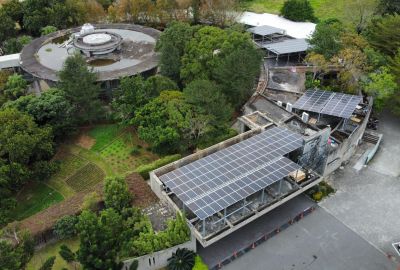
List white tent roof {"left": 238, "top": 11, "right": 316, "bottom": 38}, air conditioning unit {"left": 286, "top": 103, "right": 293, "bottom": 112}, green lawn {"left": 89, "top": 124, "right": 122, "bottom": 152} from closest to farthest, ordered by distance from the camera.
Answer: green lawn {"left": 89, "top": 124, "right": 122, "bottom": 152}
air conditioning unit {"left": 286, "top": 103, "right": 293, "bottom": 112}
white tent roof {"left": 238, "top": 11, "right": 316, "bottom": 38}

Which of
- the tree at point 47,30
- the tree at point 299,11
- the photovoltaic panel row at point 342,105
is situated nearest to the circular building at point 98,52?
the tree at point 47,30

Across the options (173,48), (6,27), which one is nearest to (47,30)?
(6,27)

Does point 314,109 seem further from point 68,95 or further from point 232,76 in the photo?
point 68,95

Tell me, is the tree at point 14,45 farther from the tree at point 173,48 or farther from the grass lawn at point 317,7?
the grass lawn at point 317,7

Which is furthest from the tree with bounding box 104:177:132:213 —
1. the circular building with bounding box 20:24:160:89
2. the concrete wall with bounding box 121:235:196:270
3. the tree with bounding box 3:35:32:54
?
the tree with bounding box 3:35:32:54

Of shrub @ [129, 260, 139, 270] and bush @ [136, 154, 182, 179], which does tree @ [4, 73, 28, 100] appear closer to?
bush @ [136, 154, 182, 179]
